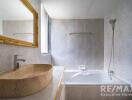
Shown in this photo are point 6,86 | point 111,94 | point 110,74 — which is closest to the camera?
point 6,86

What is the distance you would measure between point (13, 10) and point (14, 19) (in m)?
0.11

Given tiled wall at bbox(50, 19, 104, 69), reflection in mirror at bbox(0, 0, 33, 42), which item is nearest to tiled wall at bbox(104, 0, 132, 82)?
tiled wall at bbox(50, 19, 104, 69)

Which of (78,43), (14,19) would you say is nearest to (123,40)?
(78,43)

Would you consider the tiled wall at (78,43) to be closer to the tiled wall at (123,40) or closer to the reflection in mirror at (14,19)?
the tiled wall at (123,40)

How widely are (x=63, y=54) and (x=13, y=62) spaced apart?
8.96 ft

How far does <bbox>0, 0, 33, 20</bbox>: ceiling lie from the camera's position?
1191mm

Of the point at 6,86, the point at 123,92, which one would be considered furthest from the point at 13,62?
the point at 123,92

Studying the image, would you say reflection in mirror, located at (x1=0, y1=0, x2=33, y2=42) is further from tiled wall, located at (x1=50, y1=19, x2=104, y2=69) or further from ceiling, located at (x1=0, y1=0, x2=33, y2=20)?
tiled wall, located at (x1=50, y1=19, x2=104, y2=69)

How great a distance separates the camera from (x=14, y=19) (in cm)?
141

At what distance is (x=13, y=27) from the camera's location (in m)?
1.38

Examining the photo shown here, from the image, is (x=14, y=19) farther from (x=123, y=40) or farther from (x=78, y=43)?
(x=78, y=43)

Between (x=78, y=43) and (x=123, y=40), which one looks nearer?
(x=123, y=40)

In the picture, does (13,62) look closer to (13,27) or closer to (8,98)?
(13,27)

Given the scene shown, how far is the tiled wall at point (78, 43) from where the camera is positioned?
398 cm
